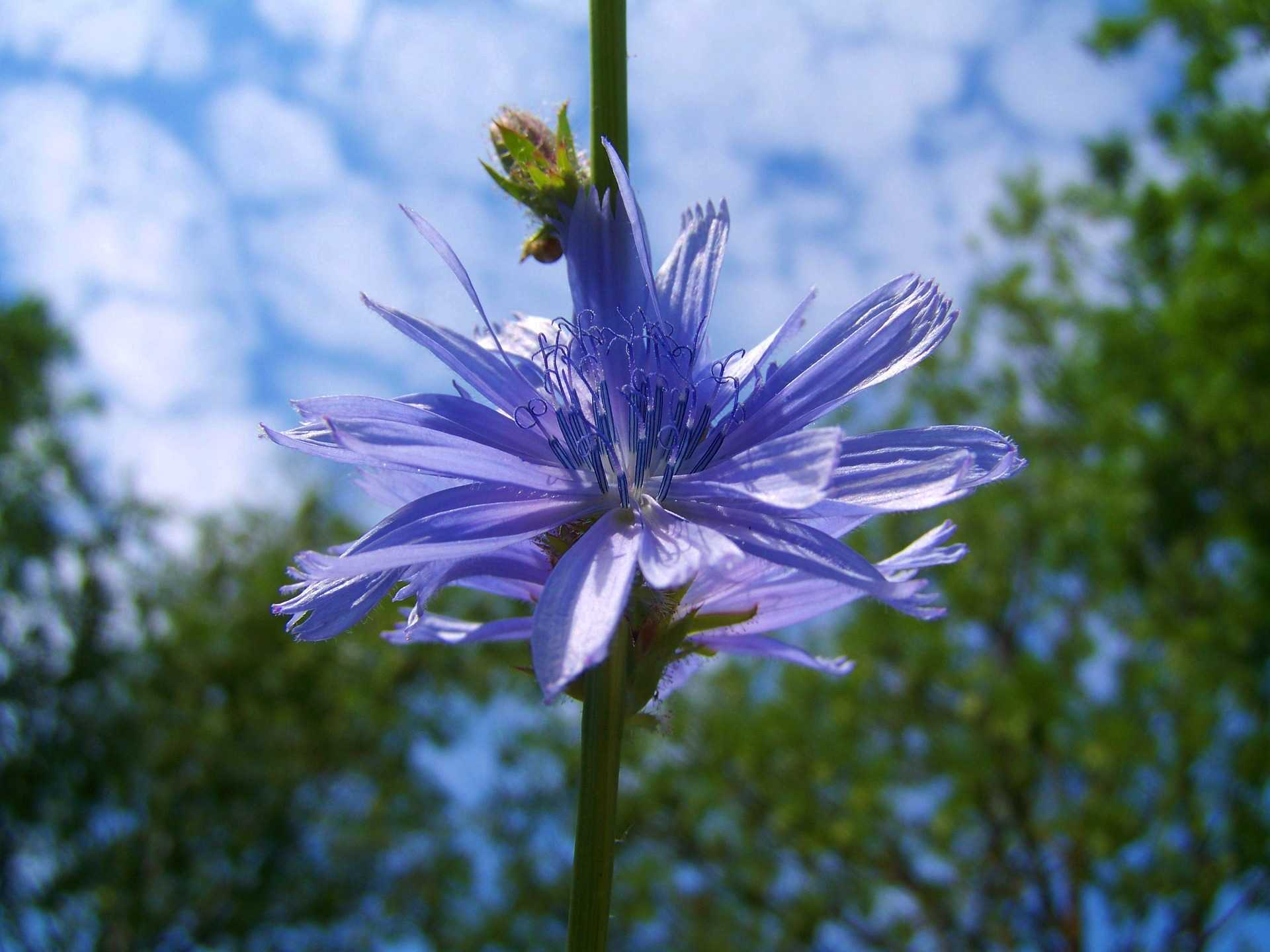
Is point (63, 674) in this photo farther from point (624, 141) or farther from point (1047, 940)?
point (624, 141)

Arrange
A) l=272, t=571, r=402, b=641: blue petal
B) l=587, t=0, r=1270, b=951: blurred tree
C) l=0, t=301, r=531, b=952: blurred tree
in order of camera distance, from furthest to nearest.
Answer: l=0, t=301, r=531, b=952: blurred tree, l=587, t=0, r=1270, b=951: blurred tree, l=272, t=571, r=402, b=641: blue petal

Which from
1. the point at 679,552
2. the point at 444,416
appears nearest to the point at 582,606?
the point at 679,552

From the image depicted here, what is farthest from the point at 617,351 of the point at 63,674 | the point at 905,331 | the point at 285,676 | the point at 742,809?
the point at 63,674

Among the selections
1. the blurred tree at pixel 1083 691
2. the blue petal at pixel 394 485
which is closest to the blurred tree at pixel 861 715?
the blurred tree at pixel 1083 691

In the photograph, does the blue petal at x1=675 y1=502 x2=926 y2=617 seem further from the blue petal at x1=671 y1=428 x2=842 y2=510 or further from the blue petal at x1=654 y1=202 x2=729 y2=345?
the blue petal at x1=654 y1=202 x2=729 y2=345

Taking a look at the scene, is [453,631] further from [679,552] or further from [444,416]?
[679,552]

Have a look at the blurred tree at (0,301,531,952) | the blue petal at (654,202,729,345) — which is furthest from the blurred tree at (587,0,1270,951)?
the blue petal at (654,202,729,345)

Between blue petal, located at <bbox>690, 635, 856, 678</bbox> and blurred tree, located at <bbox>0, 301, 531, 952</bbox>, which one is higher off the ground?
blurred tree, located at <bbox>0, 301, 531, 952</bbox>
